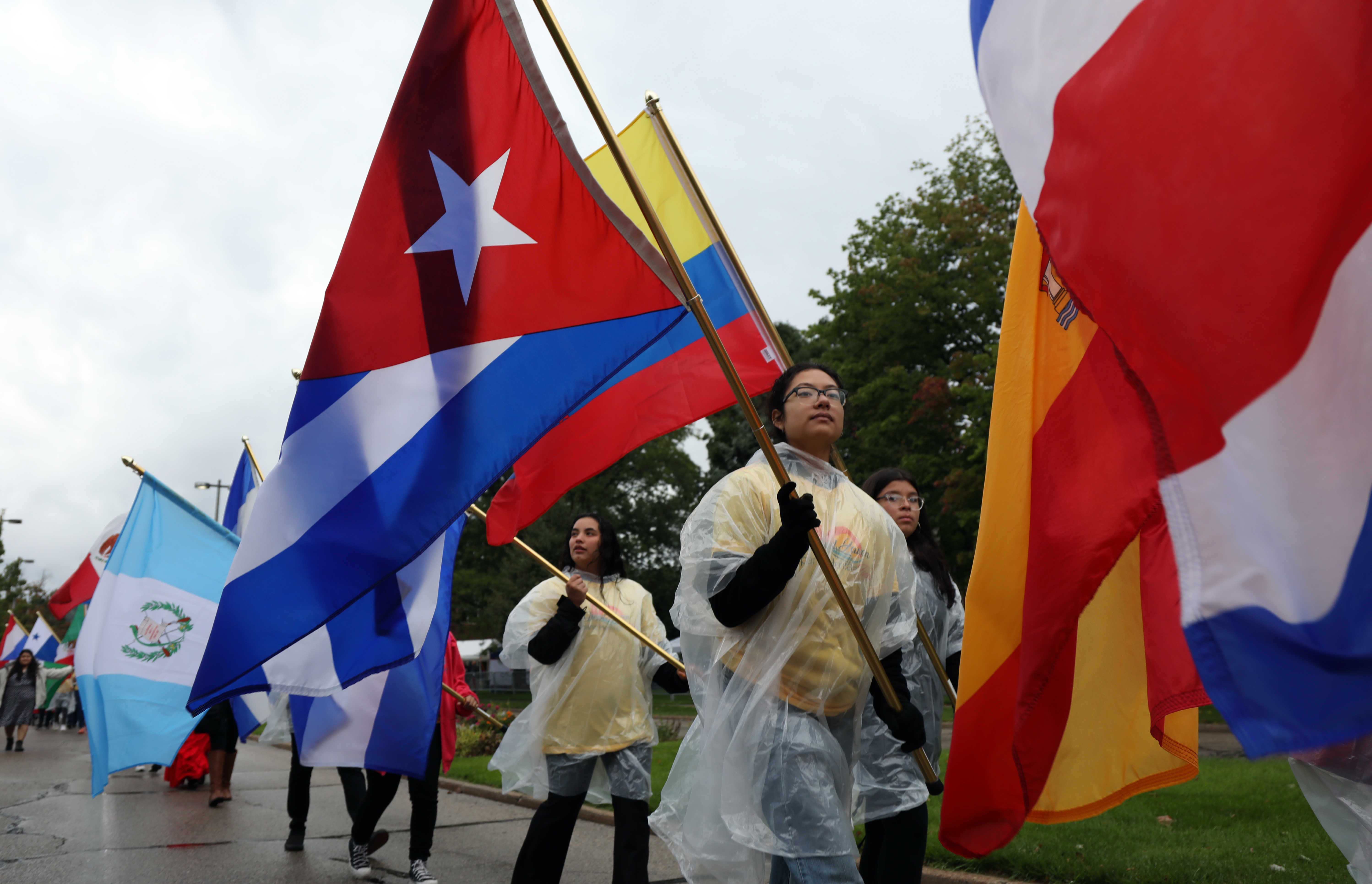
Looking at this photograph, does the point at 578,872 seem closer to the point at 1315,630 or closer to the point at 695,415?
the point at 695,415

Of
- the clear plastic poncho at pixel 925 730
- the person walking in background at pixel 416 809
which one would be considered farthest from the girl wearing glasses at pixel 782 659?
the person walking in background at pixel 416 809

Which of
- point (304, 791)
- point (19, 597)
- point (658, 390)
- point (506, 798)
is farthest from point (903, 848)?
point (19, 597)

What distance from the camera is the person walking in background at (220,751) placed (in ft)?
34.1

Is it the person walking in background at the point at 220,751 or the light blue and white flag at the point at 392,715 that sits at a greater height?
the light blue and white flag at the point at 392,715

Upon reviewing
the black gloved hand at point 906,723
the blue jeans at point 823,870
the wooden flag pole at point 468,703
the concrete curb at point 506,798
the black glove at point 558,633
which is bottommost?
the concrete curb at point 506,798

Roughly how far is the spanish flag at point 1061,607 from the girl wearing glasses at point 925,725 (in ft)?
2.07

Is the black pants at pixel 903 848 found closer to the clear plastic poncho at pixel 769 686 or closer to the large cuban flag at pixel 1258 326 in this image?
the clear plastic poncho at pixel 769 686

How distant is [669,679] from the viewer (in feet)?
18.0

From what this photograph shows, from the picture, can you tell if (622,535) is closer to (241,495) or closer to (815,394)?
(241,495)

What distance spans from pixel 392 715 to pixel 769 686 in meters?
2.86

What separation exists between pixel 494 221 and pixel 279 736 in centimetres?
540

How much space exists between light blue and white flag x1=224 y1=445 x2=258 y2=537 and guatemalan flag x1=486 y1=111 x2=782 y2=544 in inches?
216

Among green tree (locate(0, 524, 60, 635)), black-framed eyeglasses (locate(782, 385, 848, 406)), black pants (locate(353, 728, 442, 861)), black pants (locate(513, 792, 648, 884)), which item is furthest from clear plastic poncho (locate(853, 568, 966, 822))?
green tree (locate(0, 524, 60, 635))

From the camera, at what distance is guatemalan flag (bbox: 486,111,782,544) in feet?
16.6
